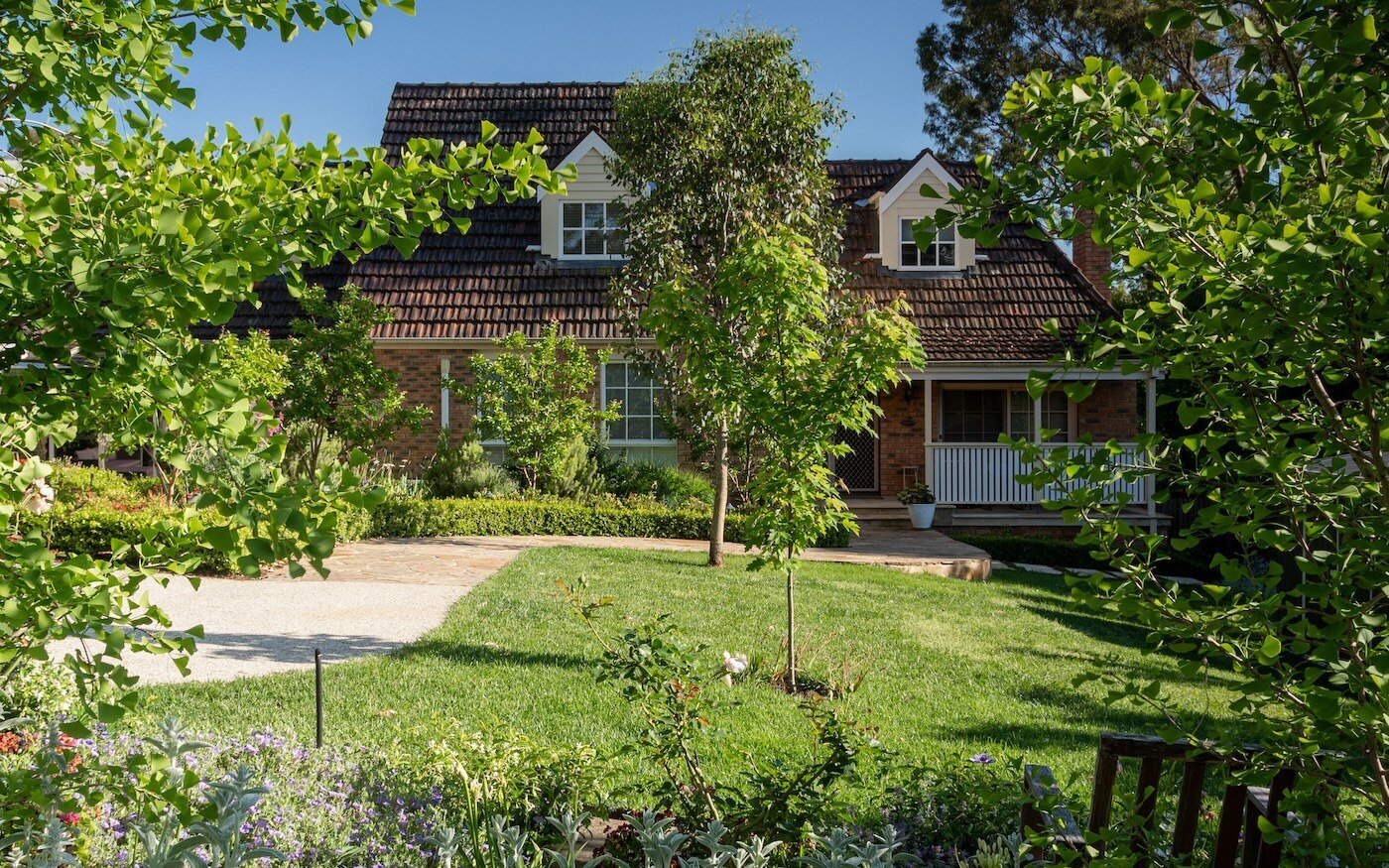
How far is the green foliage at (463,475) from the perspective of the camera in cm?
1656

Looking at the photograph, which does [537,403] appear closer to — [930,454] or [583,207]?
[583,207]

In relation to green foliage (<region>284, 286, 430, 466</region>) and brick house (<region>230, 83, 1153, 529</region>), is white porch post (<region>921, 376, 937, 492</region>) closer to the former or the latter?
brick house (<region>230, 83, 1153, 529</region>)

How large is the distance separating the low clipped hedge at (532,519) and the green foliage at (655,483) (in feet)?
4.28

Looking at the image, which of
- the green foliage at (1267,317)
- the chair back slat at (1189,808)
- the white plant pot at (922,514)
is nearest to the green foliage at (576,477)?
the white plant pot at (922,514)

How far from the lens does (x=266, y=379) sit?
13.4 metres

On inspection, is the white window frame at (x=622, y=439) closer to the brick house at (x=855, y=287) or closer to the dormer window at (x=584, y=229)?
the brick house at (x=855, y=287)

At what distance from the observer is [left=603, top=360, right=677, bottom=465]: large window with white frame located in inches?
749

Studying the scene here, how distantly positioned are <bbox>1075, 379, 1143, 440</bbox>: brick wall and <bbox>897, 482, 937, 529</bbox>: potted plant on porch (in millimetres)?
3447

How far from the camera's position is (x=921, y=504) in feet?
61.6

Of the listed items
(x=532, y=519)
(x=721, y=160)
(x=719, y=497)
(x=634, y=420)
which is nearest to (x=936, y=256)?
(x=634, y=420)

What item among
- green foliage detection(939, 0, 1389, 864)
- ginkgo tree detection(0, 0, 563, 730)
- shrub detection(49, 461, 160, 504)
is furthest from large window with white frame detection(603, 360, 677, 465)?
green foliage detection(939, 0, 1389, 864)

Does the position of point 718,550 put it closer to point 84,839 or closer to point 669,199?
point 669,199

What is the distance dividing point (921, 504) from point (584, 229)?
7935 millimetres

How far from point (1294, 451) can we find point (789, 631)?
223 inches
